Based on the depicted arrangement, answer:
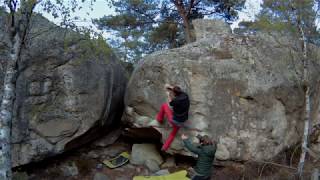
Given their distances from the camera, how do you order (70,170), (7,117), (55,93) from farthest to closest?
1. (70,170)
2. (55,93)
3. (7,117)

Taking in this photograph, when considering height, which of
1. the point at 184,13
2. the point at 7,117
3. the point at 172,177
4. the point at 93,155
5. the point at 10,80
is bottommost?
the point at 172,177

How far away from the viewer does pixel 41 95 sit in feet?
33.0

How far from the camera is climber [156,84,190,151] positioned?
31.3 ft

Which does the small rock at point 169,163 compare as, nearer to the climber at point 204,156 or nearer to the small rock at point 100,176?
the small rock at point 100,176

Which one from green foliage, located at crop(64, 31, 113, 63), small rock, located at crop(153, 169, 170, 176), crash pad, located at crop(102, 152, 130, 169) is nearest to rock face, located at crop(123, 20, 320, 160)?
small rock, located at crop(153, 169, 170, 176)

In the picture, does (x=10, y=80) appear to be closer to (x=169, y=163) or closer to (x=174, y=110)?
(x=174, y=110)

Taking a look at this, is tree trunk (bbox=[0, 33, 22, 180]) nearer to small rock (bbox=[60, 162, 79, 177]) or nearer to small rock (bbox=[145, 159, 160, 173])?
small rock (bbox=[60, 162, 79, 177])

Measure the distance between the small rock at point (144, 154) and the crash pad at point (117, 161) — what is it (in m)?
0.19

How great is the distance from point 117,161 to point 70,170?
125 centimetres

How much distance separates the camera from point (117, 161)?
1079cm

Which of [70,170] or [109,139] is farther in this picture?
[109,139]

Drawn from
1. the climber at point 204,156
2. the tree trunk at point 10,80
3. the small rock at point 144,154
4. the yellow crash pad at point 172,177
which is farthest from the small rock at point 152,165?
the tree trunk at point 10,80

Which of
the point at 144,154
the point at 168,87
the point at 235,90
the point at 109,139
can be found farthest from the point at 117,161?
the point at 235,90

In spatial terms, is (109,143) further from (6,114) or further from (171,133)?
(6,114)
